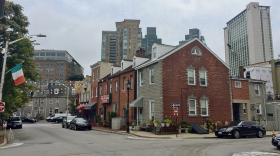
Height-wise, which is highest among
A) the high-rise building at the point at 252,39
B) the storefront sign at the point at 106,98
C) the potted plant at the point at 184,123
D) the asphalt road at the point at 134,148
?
the high-rise building at the point at 252,39

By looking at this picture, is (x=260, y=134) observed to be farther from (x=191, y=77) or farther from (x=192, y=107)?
(x=191, y=77)

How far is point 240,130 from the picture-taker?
19109 mm

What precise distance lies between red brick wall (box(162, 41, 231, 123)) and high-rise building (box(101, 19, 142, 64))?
127 m

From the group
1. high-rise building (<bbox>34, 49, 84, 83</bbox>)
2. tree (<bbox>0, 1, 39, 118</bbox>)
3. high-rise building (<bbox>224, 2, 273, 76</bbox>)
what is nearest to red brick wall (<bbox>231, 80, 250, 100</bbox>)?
tree (<bbox>0, 1, 39, 118</bbox>)

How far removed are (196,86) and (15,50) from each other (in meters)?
17.6

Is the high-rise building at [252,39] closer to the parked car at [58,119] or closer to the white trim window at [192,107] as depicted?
the parked car at [58,119]

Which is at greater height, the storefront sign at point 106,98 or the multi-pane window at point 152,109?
the storefront sign at point 106,98

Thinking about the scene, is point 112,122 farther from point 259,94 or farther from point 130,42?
point 130,42

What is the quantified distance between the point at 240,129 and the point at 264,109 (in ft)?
41.9

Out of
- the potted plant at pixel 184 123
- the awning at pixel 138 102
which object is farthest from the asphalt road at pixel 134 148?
the awning at pixel 138 102

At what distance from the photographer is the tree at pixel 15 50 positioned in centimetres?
2019

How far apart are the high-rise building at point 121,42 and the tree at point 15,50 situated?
12895cm

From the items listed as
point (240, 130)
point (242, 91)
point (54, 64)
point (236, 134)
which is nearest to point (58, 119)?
point (242, 91)

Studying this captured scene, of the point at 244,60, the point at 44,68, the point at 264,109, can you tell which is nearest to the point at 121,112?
the point at 264,109
